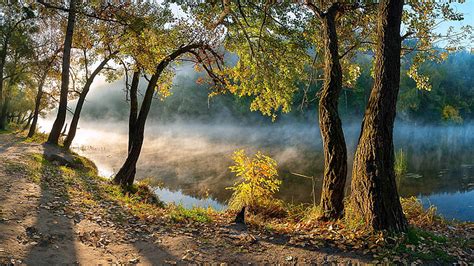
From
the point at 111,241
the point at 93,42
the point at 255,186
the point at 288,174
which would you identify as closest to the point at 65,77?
the point at 93,42

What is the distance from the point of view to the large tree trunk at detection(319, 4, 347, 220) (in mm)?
8219

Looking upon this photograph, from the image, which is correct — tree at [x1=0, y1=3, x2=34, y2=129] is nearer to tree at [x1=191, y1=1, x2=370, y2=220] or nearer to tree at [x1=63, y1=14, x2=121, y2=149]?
tree at [x1=63, y1=14, x2=121, y2=149]

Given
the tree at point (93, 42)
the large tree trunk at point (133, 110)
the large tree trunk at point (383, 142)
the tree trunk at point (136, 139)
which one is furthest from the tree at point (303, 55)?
the tree at point (93, 42)

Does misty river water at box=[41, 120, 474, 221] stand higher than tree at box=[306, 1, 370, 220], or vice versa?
tree at box=[306, 1, 370, 220]

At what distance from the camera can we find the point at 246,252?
6488 mm

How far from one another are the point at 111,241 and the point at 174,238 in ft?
3.93

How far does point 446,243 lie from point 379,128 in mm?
2483

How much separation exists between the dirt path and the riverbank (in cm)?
2

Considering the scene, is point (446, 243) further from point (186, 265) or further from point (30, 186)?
point (30, 186)

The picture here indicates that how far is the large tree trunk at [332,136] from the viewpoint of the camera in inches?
324

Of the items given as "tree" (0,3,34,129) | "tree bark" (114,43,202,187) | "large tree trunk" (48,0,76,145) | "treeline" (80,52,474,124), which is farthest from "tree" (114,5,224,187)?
"treeline" (80,52,474,124)

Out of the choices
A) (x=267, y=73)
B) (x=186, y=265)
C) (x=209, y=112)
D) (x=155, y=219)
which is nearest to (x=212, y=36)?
(x=267, y=73)

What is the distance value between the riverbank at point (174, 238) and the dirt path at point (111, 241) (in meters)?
0.02

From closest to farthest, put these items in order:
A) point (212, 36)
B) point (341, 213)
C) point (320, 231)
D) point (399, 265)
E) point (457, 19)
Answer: point (399, 265) → point (320, 231) → point (341, 213) → point (457, 19) → point (212, 36)
